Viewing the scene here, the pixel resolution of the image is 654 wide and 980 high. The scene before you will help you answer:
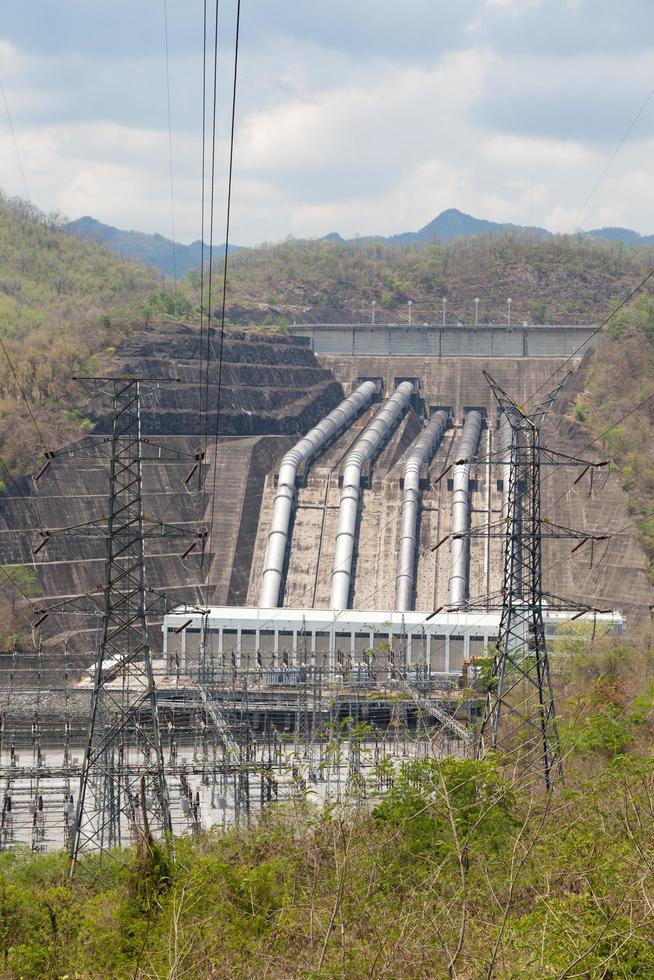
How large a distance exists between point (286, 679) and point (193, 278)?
71331mm

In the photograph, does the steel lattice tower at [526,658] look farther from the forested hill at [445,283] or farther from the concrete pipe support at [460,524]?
the forested hill at [445,283]

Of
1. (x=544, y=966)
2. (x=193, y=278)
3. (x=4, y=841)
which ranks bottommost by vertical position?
(x=4, y=841)

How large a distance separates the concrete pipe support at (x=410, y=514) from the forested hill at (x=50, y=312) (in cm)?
1798

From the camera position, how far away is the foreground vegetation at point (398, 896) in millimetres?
12172

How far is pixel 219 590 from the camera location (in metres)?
62.4

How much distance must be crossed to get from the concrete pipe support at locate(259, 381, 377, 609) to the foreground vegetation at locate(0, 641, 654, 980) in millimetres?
36154

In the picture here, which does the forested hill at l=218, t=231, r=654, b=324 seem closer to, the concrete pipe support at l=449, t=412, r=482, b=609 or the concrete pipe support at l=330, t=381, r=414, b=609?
the concrete pipe support at l=330, t=381, r=414, b=609

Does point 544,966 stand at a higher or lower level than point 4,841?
higher

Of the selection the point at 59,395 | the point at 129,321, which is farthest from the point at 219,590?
the point at 129,321

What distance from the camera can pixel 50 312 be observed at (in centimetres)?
8938

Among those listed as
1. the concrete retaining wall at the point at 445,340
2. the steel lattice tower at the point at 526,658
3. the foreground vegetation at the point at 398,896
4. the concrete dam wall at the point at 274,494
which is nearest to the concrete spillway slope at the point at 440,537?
the concrete dam wall at the point at 274,494

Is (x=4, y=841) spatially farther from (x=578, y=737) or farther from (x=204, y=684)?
(x=578, y=737)

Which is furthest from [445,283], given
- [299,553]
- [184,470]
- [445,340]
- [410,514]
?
[299,553]

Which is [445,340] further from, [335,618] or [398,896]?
[398,896]
